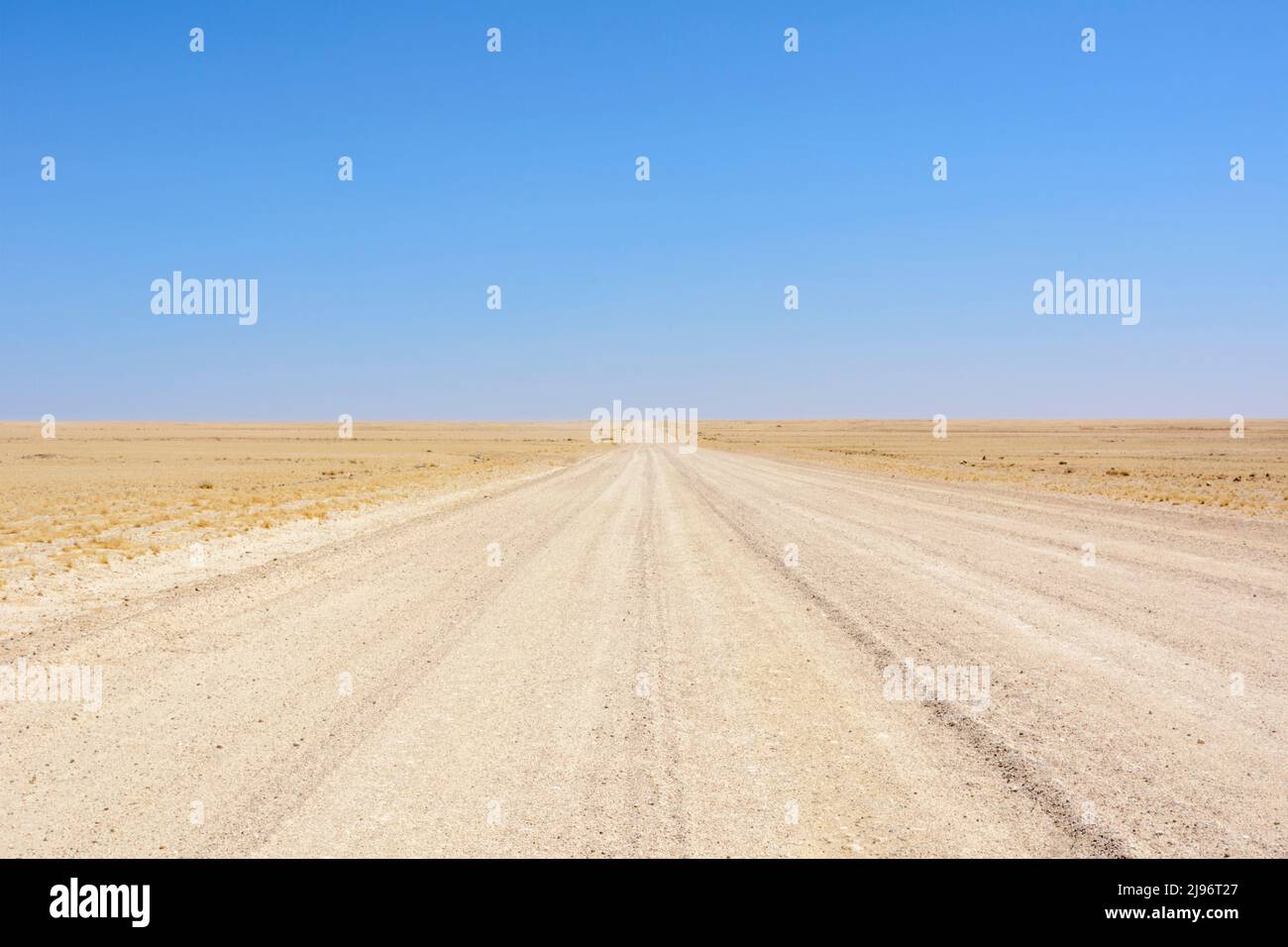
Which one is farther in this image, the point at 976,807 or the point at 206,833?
the point at 976,807

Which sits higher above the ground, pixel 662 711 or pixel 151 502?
pixel 151 502

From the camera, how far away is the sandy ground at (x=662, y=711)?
Answer: 4387mm

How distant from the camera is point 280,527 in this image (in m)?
19.0

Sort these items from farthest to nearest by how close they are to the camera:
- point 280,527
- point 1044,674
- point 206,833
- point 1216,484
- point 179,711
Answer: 1. point 1216,484
2. point 280,527
3. point 1044,674
4. point 179,711
5. point 206,833

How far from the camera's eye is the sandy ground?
14.4 ft

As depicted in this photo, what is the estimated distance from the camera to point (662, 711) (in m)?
6.28

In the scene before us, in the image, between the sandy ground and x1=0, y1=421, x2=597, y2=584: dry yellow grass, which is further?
x1=0, y1=421, x2=597, y2=584: dry yellow grass

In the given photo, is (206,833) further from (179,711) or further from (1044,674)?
(1044,674)

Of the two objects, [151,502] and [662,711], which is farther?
[151,502]

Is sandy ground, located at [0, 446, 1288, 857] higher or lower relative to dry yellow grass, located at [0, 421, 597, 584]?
lower
